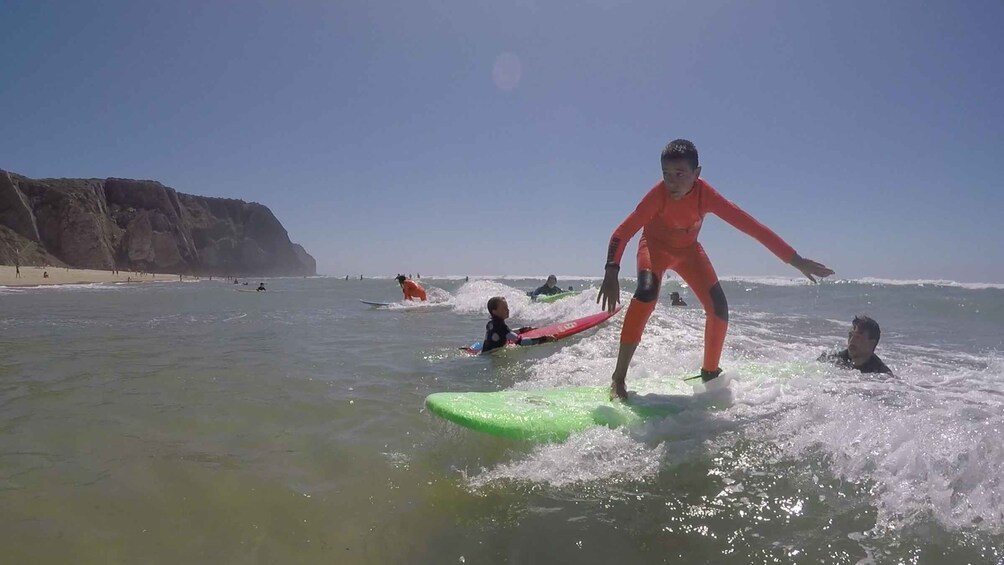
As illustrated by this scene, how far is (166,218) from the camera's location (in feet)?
263

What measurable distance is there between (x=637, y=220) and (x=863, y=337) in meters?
2.27

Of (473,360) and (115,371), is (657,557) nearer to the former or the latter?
(473,360)

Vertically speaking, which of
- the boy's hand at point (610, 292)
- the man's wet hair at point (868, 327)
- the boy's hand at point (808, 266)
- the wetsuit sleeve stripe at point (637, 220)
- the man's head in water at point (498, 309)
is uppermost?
the wetsuit sleeve stripe at point (637, 220)

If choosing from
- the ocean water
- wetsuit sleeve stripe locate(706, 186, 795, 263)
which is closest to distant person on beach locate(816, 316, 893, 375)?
the ocean water

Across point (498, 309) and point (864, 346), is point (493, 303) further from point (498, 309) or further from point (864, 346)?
point (864, 346)

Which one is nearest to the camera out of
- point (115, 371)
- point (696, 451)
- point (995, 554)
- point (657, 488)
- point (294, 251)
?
point (995, 554)

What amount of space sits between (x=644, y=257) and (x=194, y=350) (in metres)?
5.72

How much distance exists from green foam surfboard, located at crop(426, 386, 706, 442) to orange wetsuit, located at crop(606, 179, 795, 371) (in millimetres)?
538

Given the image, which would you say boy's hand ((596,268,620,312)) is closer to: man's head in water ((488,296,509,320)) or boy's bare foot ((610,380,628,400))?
boy's bare foot ((610,380,628,400))

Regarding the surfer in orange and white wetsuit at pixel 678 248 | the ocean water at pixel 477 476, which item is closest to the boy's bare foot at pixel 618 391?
the surfer in orange and white wetsuit at pixel 678 248

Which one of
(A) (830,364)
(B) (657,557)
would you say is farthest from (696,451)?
(A) (830,364)

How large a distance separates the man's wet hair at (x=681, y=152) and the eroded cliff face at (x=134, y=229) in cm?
7209

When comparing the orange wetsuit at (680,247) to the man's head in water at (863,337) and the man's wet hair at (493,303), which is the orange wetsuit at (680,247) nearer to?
the man's head in water at (863,337)

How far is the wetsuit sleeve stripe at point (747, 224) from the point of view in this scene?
3908 millimetres
